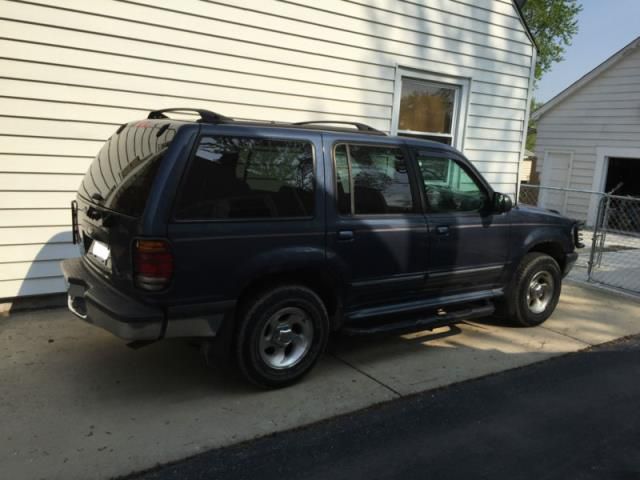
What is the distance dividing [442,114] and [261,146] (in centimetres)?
507

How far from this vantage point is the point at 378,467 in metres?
2.96

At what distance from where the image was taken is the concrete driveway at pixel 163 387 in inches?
119

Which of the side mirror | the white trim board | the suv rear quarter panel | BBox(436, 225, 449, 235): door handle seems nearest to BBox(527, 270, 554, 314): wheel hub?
the side mirror

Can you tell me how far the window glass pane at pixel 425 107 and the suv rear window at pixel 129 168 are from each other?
15.0ft

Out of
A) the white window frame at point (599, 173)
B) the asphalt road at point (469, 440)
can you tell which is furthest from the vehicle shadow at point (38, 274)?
the white window frame at point (599, 173)

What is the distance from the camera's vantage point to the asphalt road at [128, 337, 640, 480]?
2.94 meters

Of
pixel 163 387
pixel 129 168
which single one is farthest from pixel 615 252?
pixel 129 168

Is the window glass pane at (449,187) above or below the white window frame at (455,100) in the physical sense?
below

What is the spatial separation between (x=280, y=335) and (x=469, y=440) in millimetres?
1402

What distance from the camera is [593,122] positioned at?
45.0 feet

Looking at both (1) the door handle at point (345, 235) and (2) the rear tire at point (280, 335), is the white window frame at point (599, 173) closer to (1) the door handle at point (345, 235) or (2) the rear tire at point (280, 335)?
(1) the door handle at point (345, 235)

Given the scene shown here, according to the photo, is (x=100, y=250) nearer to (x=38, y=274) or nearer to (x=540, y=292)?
(x=38, y=274)

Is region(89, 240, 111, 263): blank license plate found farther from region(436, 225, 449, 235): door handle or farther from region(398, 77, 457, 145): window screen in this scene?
region(398, 77, 457, 145): window screen

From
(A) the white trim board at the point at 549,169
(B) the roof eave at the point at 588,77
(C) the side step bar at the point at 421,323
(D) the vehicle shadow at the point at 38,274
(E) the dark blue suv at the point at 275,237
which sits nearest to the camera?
(E) the dark blue suv at the point at 275,237
